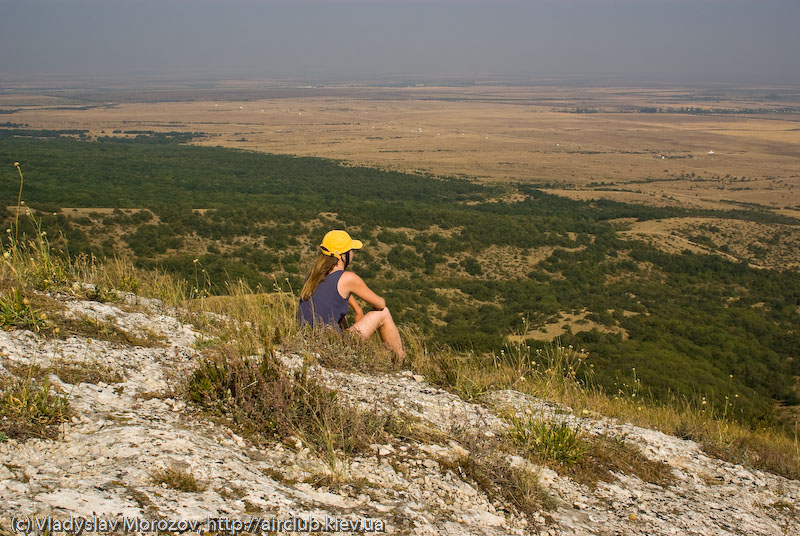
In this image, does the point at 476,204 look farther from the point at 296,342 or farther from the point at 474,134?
the point at 474,134

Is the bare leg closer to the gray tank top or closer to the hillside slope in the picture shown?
the gray tank top

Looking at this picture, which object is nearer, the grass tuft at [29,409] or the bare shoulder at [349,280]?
the grass tuft at [29,409]

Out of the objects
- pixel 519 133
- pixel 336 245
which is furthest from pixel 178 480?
pixel 519 133

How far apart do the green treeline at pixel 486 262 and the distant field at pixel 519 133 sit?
18.0m

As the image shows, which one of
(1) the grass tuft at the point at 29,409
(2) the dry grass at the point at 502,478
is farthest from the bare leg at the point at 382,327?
(1) the grass tuft at the point at 29,409

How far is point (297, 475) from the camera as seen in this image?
2262 millimetres

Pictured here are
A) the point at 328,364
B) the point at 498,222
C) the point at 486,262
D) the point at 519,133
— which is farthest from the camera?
the point at 519,133

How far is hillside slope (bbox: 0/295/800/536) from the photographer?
1.93 meters

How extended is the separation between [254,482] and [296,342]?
179 cm

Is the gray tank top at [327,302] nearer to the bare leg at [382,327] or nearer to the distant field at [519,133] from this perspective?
the bare leg at [382,327]

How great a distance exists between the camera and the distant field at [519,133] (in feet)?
219

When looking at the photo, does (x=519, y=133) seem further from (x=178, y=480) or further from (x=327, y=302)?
(x=178, y=480)

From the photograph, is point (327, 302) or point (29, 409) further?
point (327, 302)

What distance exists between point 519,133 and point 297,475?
361ft
